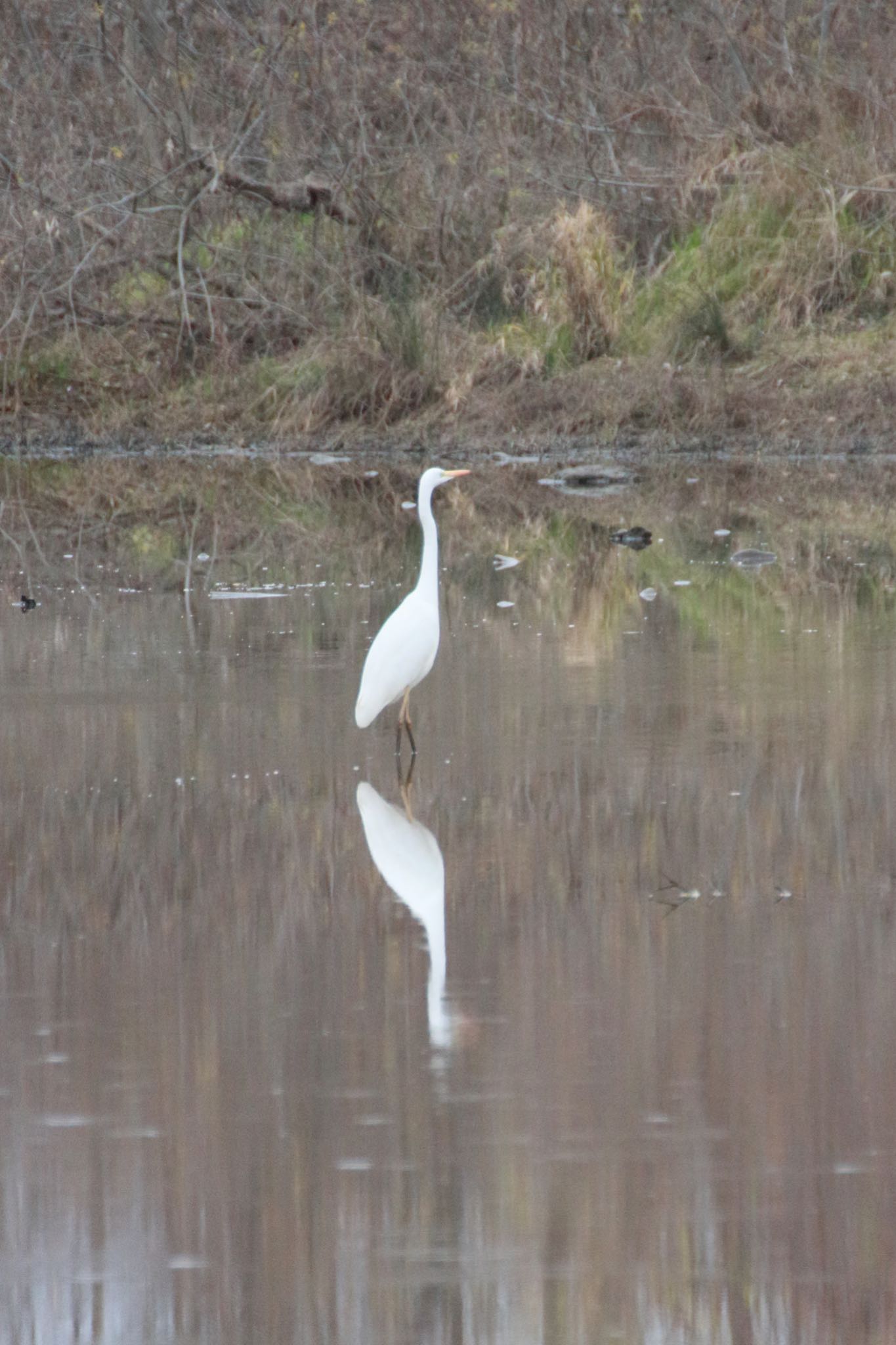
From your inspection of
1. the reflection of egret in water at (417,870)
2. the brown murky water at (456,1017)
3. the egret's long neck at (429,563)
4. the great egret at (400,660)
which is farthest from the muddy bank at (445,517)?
the reflection of egret in water at (417,870)

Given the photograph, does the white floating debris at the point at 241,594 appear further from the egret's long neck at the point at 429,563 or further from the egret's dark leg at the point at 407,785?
the egret's dark leg at the point at 407,785

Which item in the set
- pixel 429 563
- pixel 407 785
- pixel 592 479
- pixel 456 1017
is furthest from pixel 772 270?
pixel 456 1017

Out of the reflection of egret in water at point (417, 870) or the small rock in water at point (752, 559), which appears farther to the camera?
the small rock in water at point (752, 559)

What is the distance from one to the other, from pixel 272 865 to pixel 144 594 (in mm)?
6348

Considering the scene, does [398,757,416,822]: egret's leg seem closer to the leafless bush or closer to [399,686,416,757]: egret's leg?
[399,686,416,757]: egret's leg

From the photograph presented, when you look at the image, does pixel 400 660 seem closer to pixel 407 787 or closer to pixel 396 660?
pixel 396 660

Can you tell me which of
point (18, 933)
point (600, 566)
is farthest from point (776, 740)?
point (600, 566)

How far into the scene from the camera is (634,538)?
13672mm

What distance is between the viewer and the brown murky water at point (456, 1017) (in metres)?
3.42

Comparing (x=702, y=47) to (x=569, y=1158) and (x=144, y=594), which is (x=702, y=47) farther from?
(x=569, y=1158)

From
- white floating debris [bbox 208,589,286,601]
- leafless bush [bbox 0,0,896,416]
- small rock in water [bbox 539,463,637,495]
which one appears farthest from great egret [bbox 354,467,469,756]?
leafless bush [bbox 0,0,896,416]

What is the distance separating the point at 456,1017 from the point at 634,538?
9.25 metres

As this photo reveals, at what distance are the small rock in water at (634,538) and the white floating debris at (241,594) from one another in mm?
2629

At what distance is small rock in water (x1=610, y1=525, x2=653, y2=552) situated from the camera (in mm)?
13555
